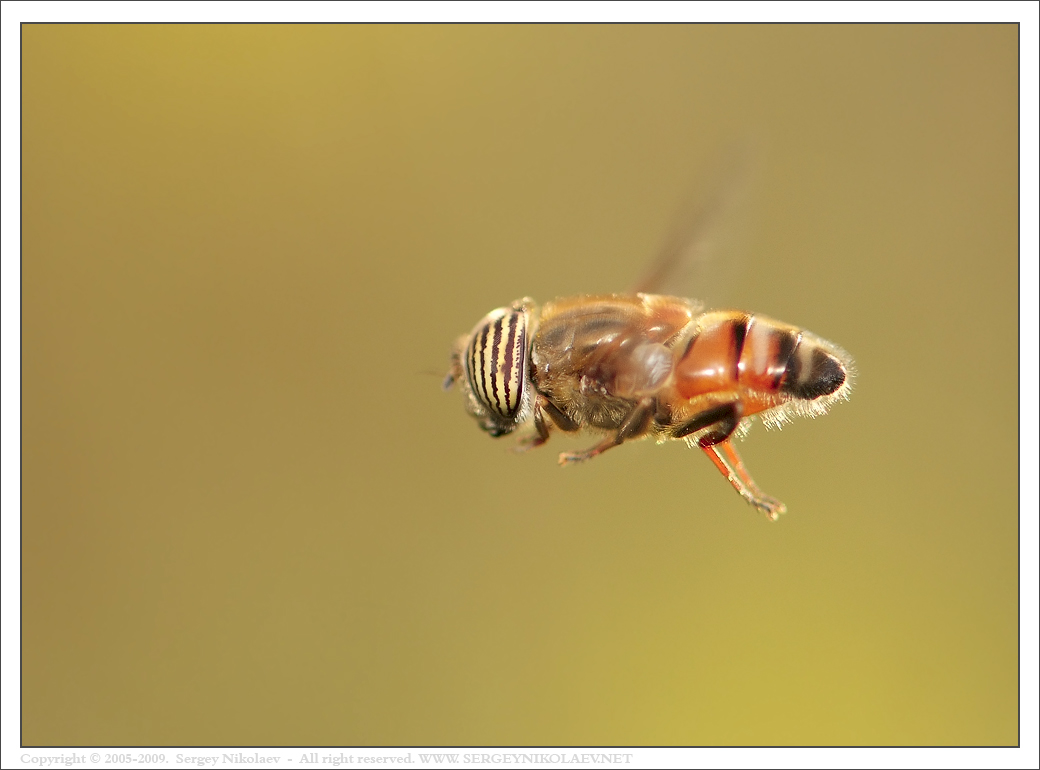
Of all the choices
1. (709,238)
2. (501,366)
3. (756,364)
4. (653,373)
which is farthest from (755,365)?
(501,366)

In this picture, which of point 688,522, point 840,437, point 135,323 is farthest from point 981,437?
point 135,323

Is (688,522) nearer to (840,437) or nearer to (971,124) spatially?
(840,437)

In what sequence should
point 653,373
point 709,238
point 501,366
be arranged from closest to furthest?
1. point 653,373
2. point 501,366
3. point 709,238

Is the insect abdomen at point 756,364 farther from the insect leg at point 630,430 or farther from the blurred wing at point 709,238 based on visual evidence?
the blurred wing at point 709,238

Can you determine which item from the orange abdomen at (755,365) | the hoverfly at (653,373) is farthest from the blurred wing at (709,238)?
the orange abdomen at (755,365)

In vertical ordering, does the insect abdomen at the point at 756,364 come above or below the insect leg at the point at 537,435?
above

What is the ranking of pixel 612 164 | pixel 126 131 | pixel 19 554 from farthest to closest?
1. pixel 612 164
2. pixel 126 131
3. pixel 19 554

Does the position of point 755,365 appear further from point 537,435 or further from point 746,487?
point 537,435
